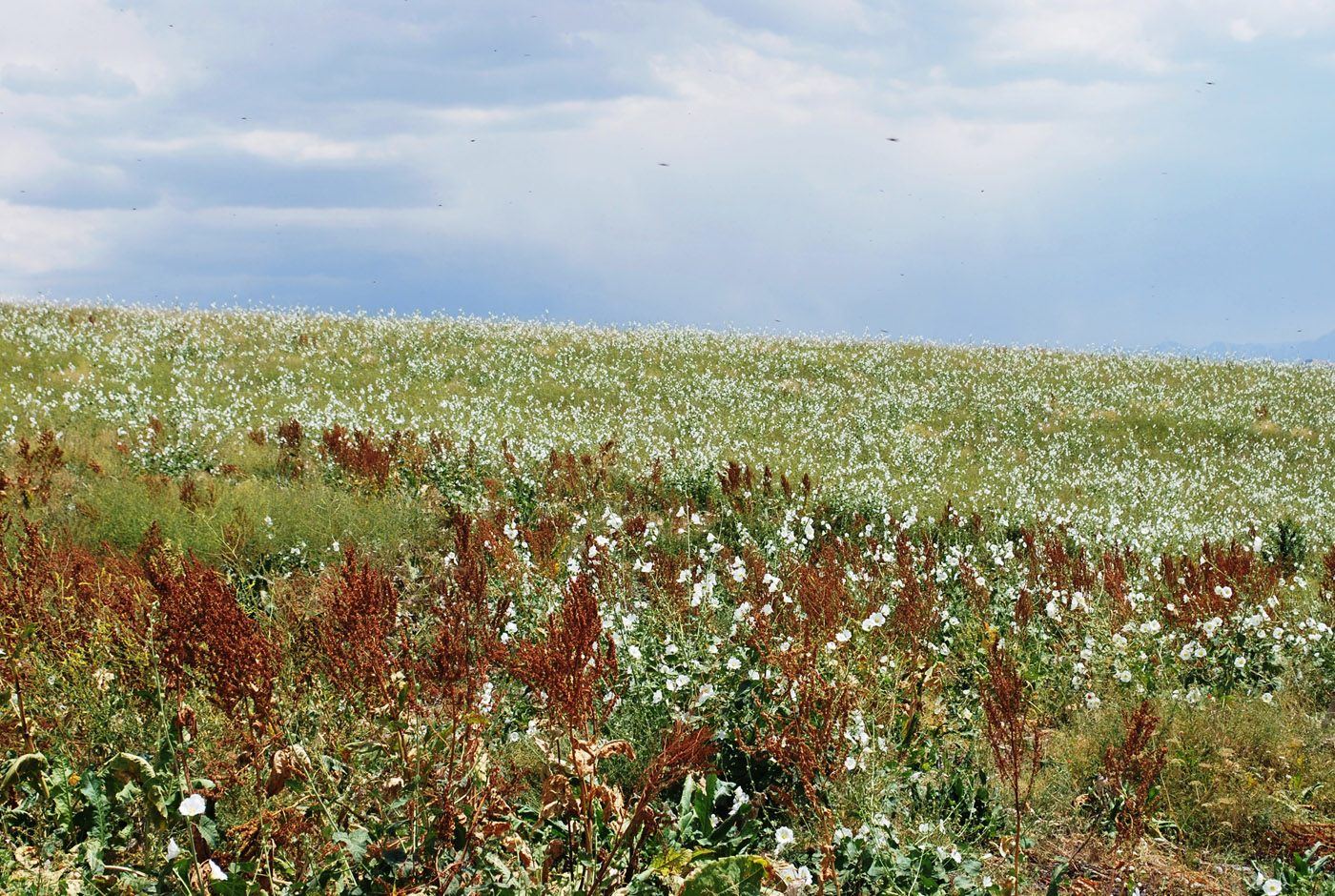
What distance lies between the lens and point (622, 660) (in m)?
4.32

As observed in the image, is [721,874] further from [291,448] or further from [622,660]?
[291,448]

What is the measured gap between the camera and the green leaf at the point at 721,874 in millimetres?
2713

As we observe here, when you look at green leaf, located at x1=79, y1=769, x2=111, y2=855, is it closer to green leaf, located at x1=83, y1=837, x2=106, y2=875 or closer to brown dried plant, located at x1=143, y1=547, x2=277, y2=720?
green leaf, located at x1=83, y1=837, x2=106, y2=875

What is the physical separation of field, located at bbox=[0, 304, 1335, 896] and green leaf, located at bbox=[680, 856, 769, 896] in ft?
0.03

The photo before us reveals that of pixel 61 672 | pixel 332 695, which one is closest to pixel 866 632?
pixel 332 695

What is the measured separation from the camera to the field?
9.23 ft

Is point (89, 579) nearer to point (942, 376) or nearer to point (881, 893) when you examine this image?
point (881, 893)

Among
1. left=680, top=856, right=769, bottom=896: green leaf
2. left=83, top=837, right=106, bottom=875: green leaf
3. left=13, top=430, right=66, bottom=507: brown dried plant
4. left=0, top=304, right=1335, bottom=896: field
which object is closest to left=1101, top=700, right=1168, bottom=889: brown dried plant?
left=0, top=304, right=1335, bottom=896: field

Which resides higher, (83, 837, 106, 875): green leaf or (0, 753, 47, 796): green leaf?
(0, 753, 47, 796): green leaf

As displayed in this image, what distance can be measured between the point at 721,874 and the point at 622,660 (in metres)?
1.67

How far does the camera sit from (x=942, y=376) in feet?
63.9

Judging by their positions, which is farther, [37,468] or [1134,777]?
[37,468]

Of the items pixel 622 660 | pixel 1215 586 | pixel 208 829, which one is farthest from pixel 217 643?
pixel 1215 586

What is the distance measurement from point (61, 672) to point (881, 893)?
386cm
